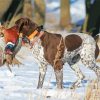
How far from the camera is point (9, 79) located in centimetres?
1134

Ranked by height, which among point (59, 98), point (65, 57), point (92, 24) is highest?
point (92, 24)

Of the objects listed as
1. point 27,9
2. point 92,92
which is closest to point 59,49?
point 92,92

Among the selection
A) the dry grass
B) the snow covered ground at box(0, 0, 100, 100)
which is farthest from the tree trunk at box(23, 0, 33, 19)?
the dry grass

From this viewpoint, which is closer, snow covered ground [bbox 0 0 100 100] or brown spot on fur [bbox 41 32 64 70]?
snow covered ground [bbox 0 0 100 100]

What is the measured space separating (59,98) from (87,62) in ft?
6.48

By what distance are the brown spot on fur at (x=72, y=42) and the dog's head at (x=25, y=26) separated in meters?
0.75

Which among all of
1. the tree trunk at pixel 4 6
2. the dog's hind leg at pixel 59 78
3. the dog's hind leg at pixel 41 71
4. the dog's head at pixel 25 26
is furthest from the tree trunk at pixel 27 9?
the dog's head at pixel 25 26

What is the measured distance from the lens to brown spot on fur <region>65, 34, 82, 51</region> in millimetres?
10177

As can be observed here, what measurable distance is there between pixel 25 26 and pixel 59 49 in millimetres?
692

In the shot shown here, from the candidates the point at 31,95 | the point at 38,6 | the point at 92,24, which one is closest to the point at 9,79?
A: the point at 31,95

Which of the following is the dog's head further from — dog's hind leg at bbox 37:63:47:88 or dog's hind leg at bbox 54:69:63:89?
dog's hind leg at bbox 54:69:63:89

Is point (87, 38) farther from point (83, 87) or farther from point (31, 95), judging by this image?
point (31, 95)

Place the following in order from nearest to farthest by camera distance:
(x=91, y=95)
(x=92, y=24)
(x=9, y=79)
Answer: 1. (x=91, y=95)
2. (x=9, y=79)
3. (x=92, y=24)

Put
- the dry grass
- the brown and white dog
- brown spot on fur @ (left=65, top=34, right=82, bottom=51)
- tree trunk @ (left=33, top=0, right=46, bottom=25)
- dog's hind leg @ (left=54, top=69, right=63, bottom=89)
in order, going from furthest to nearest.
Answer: tree trunk @ (left=33, top=0, right=46, bottom=25) → brown spot on fur @ (left=65, top=34, right=82, bottom=51) → dog's hind leg @ (left=54, top=69, right=63, bottom=89) → the brown and white dog → the dry grass
